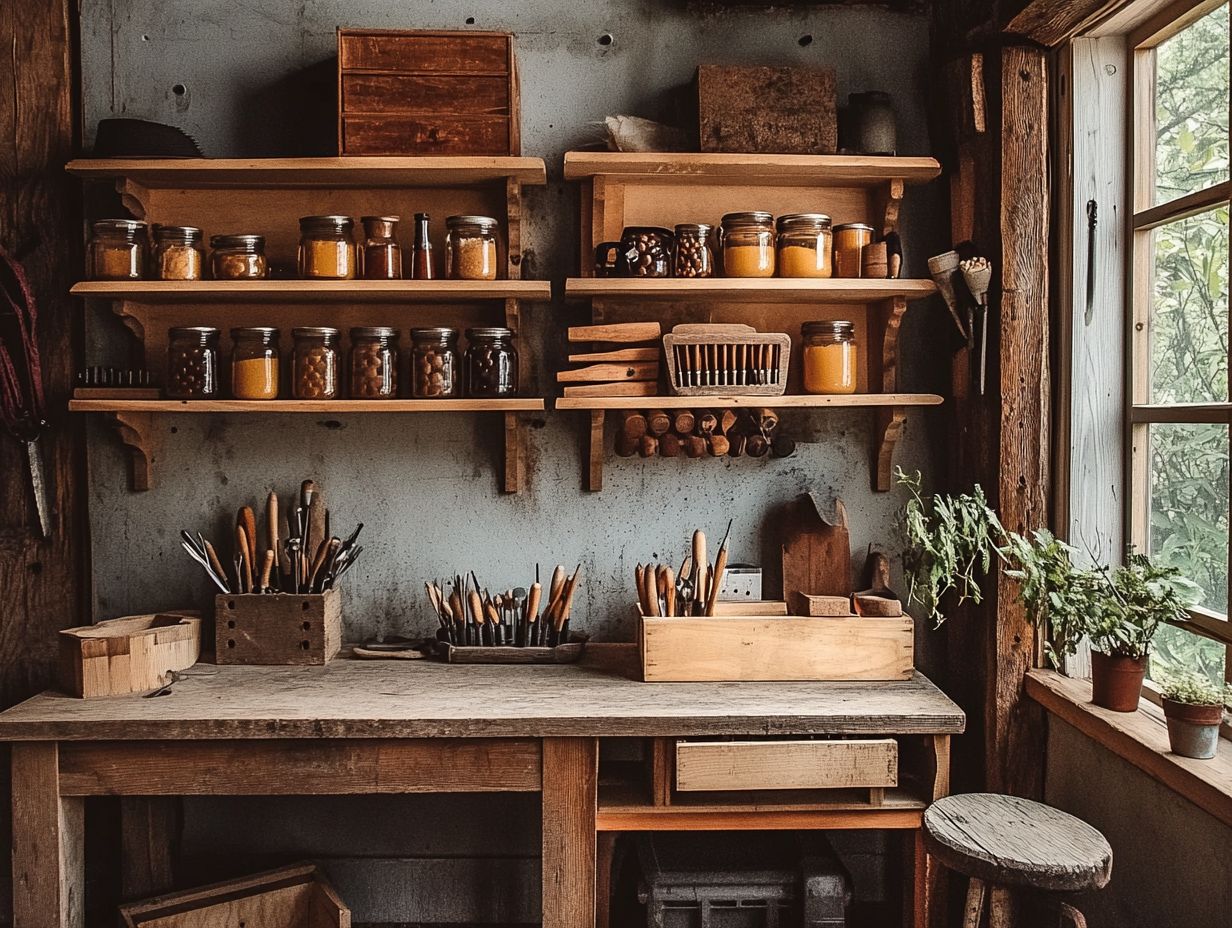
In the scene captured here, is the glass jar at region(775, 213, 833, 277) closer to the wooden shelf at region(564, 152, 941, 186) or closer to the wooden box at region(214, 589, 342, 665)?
the wooden shelf at region(564, 152, 941, 186)

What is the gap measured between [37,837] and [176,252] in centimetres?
141

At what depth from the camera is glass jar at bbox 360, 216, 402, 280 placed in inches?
101

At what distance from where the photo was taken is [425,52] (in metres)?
2.52

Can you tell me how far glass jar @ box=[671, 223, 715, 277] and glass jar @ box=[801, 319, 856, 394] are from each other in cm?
33

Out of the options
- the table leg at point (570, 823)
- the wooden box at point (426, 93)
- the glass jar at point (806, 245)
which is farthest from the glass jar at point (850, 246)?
the table leg at point (570, 823)

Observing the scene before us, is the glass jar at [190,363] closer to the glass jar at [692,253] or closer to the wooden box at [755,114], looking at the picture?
the glass jar at [692,253]

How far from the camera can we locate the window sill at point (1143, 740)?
1.75m

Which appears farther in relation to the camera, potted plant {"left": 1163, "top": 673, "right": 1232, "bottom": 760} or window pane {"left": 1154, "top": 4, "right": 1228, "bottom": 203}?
window pane {"left": 1154, "top": 4, "right": 1228, "bottom": 203}

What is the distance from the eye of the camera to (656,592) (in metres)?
2.53

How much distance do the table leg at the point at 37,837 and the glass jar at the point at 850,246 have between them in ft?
7.21

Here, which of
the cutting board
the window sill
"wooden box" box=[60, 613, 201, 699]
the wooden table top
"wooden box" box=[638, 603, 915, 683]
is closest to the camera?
the window sill

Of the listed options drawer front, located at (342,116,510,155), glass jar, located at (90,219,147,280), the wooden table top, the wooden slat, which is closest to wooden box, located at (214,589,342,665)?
the wooden table top

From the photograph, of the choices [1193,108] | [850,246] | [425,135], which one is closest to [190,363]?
[425,135]

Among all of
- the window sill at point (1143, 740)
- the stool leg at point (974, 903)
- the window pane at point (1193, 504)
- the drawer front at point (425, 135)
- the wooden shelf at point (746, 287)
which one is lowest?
the stool leg at point (974, 903)
